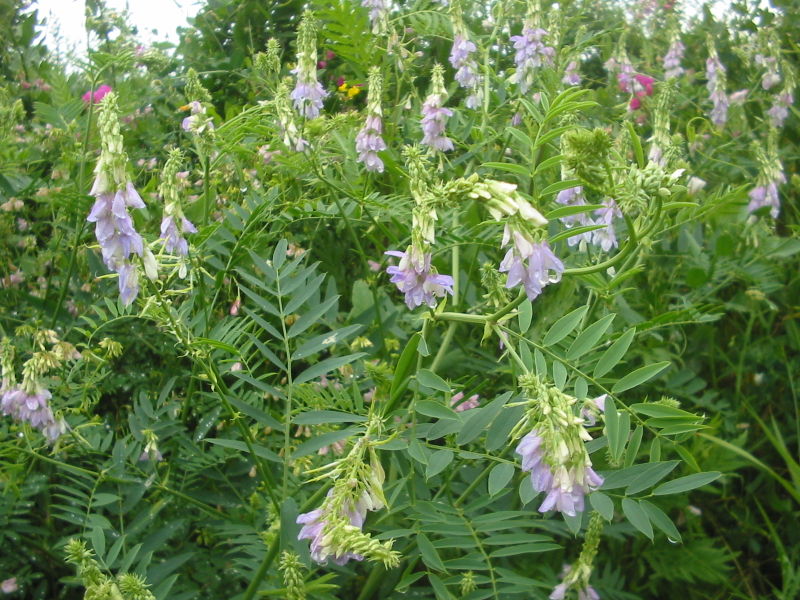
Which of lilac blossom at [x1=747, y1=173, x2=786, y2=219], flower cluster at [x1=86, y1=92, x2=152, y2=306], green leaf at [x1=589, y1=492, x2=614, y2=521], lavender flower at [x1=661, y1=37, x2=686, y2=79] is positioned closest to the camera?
green leaf at [x1=589, y1=492, x2=614, y2=521]

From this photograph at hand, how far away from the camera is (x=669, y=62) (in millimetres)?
3266

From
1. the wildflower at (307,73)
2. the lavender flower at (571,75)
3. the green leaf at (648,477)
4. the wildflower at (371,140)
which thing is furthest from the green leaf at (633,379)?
the lavender flower at (571,75)

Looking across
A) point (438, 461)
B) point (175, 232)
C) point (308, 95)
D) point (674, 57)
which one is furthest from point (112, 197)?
A: point (674, 57)

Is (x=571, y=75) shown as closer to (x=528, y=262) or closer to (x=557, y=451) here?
(x=528, y=262)

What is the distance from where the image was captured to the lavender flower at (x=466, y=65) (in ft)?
6.73

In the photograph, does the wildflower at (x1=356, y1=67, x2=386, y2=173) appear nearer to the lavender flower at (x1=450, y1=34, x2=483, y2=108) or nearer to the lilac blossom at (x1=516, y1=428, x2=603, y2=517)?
the lavender flower at (x1=450, y1=34, x2=483, y2=108)

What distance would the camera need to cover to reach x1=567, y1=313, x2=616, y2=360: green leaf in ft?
3.69

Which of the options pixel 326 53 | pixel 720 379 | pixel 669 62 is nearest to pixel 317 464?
pixel 720 379

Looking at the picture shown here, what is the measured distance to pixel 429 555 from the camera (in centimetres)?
119

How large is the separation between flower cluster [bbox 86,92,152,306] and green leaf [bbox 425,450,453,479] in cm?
49

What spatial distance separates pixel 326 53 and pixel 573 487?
2192 millimetres

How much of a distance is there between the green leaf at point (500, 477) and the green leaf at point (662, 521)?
0.61ft

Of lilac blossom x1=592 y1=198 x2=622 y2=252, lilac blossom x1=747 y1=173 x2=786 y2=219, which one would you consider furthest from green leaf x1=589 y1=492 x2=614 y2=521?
lilac blossom x1=747 y1=173 x2=786 y2=219

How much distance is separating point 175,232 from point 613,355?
75 centimetres
